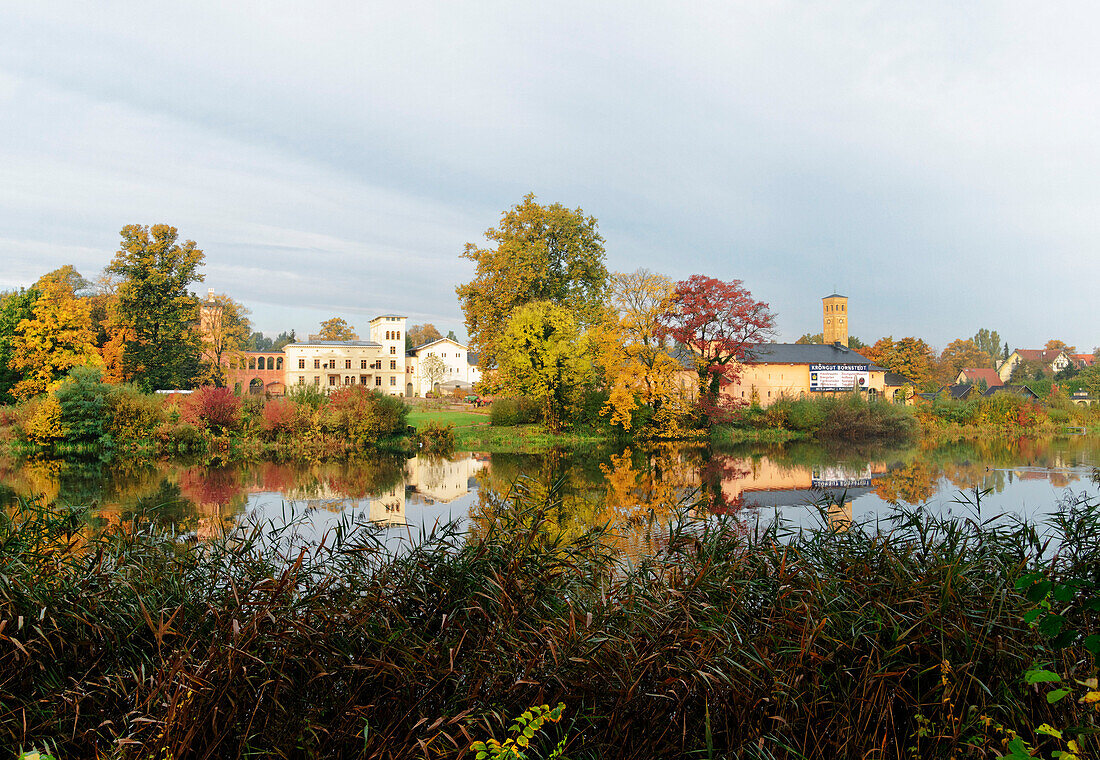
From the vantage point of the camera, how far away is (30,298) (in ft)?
89.2

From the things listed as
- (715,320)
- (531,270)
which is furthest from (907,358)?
(531,270)

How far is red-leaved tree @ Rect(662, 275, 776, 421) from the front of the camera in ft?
85.9

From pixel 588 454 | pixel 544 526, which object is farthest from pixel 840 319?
pixel 544 526

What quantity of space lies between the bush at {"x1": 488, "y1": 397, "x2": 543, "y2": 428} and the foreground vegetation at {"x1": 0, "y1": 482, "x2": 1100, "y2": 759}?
2390 cm

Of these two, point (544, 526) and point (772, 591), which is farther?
point (544, 526)

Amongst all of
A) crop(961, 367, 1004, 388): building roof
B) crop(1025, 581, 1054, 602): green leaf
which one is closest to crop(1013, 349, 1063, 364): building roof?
crop(961, 367, 1004, 388): building roof

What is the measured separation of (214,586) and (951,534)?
4.46m

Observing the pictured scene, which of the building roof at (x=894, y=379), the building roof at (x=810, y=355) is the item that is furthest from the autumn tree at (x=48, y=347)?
the building roof at (x=894, y=379)

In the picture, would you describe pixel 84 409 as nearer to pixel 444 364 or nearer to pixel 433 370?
pixel 433 370

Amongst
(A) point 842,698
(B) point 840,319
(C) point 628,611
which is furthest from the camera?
(B) point 840,319

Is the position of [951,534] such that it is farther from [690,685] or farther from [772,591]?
[690,685]

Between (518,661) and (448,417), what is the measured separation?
1207 inches

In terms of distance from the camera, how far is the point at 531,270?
28.3m

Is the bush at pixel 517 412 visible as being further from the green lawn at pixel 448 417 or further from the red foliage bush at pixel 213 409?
the red foliage bush at pixel 213 409
